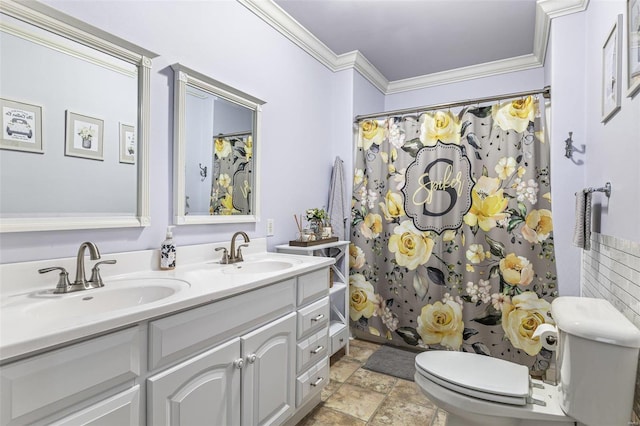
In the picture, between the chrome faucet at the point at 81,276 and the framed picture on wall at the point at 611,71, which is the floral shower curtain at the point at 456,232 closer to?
the framed picture on wall at the point at 611,71

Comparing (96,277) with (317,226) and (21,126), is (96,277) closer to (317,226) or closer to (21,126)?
(21,126)

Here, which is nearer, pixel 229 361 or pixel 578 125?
pixel 229 361

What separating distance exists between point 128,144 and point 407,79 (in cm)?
286

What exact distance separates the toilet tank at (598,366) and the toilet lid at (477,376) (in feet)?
0.52

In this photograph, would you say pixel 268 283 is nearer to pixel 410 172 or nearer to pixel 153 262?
pixel 153 262

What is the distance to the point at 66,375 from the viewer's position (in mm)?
774

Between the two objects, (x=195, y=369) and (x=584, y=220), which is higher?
(x=584, y=220)

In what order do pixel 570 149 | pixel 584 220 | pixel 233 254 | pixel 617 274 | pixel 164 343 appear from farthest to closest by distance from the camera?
pixel 570 149 → pixel 233 254 → pixel 584 220 → pixel 617 274 → pixel 164 343

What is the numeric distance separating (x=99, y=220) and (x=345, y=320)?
186 cm

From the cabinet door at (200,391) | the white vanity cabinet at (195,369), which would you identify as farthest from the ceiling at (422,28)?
the cabinet door at (200,391)

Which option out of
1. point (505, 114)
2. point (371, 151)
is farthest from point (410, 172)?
point (505, 114)

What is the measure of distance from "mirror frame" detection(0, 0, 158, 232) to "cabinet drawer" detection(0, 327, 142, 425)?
591 millimetres

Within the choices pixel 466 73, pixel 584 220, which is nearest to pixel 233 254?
pixel 584 220

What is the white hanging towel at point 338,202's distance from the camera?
9.10ft
